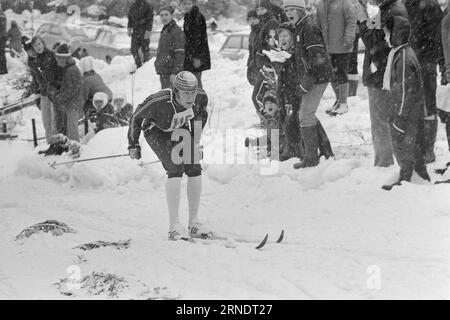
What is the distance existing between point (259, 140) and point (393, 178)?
115 inches

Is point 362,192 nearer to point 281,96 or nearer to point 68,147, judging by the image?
point 281,96

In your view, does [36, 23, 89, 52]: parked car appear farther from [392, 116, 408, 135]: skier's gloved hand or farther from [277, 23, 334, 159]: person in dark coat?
[392, 116, 408, 135]: skier's gloved hand

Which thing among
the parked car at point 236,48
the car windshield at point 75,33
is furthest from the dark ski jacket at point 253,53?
the car windshield at point 75,33

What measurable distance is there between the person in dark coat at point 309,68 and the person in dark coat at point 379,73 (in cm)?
53

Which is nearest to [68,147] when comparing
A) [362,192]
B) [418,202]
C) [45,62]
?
[45,62]

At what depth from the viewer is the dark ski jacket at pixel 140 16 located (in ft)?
50.6

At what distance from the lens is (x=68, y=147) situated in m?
11.4

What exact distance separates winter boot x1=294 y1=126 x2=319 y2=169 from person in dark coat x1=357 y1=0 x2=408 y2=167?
73 cm

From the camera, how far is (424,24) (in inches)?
353

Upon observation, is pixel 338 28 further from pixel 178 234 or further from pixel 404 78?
pixel 178 234

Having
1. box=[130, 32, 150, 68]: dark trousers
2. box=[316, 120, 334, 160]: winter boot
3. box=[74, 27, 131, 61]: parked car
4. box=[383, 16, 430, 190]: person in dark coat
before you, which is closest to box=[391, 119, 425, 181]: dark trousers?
box=[383, 16, 430, 190]: person in dark coat

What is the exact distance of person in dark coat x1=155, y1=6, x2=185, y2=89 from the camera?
36.9ft

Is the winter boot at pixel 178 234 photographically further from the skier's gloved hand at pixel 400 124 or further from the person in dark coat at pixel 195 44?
the person in dark coat at pixel 195 44

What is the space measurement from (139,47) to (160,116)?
9.31 meters
